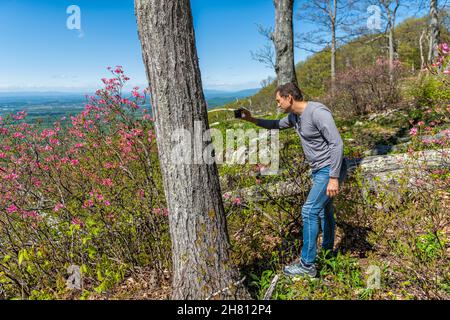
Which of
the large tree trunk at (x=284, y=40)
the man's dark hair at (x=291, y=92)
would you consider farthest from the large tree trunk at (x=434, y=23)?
the man's dark hair at (x=291, y=92)

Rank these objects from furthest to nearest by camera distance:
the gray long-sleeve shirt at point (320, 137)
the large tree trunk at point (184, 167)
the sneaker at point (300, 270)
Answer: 1. the sneaker at point (300, 270)
2. the gray long-sleeve shirt at point (320, 137)
3. the large tree trunk at point (184, 167)

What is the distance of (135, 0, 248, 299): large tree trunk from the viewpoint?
7.01 feet

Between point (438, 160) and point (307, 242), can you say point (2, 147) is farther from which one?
point (438, 160)

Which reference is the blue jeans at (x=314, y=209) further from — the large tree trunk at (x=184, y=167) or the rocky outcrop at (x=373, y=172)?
the rocky outcrop at (x=373, y=172)

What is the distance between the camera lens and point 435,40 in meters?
10.8

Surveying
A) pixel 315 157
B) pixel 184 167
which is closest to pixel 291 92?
pixel 315 157

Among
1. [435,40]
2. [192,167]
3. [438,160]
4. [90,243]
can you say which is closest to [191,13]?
[192,167]

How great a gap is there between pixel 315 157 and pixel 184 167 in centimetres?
119

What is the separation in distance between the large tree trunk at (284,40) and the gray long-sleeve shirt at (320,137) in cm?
436

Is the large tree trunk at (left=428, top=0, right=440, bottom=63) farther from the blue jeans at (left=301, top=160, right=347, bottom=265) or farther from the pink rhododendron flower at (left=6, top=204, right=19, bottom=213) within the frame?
the pink rhododendron flower at (left=6, top=204, right=19, bottom=213)

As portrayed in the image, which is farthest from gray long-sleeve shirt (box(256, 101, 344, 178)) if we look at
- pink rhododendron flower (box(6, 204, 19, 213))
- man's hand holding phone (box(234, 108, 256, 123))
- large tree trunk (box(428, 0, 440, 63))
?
large tree trunk (box(428, 0, 440, 63))

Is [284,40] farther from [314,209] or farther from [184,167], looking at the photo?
[184,167]

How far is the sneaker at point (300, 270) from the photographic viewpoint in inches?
112
